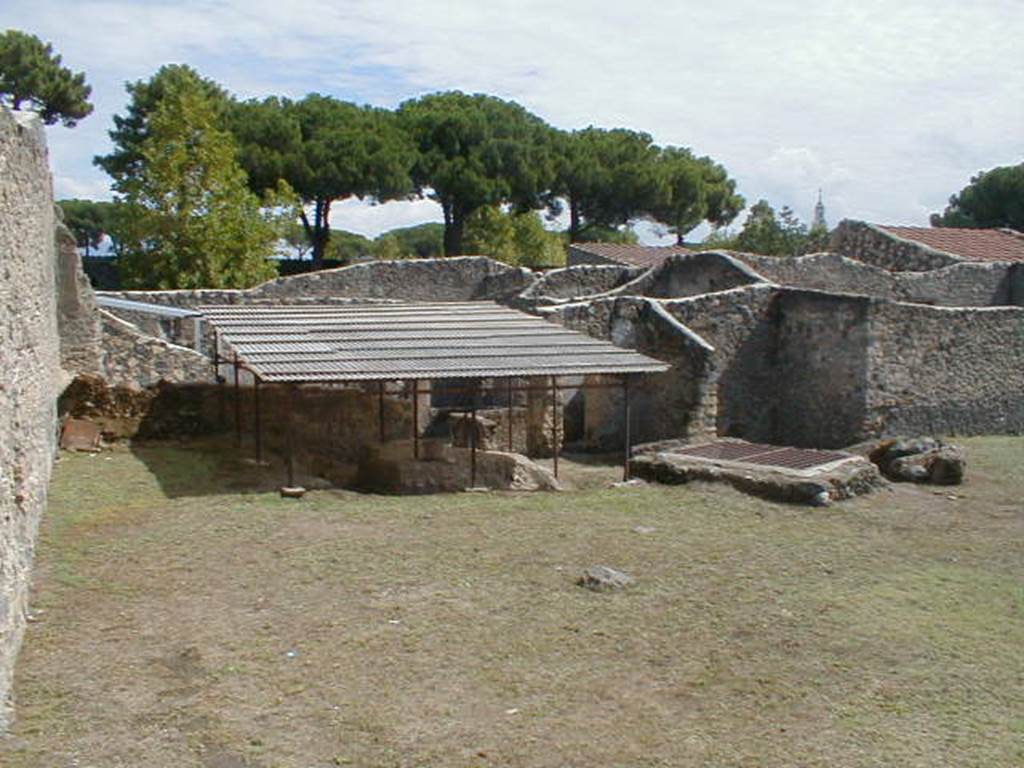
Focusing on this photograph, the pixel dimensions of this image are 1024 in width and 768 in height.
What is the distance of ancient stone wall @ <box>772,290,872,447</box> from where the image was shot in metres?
17.1

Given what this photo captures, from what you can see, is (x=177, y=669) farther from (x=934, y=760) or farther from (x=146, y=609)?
(x=934, y=760)

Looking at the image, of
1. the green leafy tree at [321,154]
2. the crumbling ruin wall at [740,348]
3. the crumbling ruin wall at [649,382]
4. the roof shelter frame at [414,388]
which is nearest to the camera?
the roof shelter frame at [414,388]

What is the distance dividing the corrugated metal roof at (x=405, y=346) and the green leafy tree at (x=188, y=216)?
11.4m

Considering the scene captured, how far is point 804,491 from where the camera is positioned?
1242cm

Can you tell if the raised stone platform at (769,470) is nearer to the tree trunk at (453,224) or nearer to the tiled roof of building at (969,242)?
the tiled roof of building at (969,242)

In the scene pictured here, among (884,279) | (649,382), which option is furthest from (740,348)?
(884,279)

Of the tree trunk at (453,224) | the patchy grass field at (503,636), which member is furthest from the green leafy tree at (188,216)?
the patchy grass field at (503,636)

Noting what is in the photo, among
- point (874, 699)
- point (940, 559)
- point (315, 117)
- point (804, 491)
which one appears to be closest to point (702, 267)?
point (804, 491)

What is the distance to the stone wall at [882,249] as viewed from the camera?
83.3ft

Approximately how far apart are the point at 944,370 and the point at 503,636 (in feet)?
41.5

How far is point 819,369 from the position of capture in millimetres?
17641

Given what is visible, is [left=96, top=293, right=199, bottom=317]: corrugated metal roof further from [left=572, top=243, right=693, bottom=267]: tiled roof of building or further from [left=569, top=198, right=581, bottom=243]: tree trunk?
[left=569, top=198, right=581, bottom=243]: tree trunk

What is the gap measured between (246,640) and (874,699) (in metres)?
3.98

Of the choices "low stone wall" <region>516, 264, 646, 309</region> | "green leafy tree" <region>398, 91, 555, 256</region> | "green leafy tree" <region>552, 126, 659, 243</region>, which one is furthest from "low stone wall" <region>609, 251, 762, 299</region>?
→ "green leafy tree" <region>552, 126, 659, 243</region>
